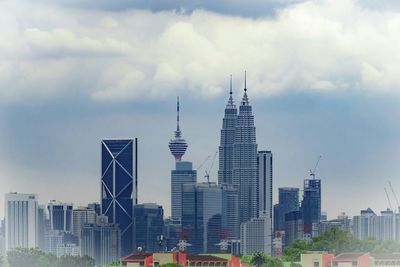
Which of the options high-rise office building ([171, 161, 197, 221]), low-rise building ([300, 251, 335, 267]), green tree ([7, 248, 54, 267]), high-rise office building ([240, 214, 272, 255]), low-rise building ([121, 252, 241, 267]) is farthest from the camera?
high-rise office building ([171, 161, 197, 221])

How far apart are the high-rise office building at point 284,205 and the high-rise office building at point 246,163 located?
1.25 meters

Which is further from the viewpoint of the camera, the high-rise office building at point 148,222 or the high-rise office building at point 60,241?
the high-rise office building at point 148,222

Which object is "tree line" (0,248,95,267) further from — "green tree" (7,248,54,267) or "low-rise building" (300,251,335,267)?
"low-rise building" (300,251,335,267)

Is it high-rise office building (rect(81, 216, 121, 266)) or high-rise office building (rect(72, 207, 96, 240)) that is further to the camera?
high-rise office building (rect(72, 207, 96, 240))

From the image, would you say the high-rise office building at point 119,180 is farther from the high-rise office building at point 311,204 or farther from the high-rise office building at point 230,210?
the high-rise office building at point 311,204

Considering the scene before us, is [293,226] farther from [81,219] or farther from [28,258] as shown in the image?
[28,258]

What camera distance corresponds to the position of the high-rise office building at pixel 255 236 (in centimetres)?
6494

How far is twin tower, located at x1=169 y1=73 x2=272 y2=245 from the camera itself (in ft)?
233

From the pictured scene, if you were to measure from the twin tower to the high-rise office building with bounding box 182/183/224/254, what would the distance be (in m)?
1.20

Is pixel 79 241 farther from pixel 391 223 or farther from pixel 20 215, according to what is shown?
pixel 391 223

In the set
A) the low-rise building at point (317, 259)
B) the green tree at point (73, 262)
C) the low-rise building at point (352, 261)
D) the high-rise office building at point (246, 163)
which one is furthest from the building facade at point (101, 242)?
the low-rise building at point (352, 261)

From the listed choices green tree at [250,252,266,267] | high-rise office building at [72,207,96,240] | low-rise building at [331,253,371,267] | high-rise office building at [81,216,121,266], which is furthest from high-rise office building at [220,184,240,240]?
low-rise building at [331,253,371,267]

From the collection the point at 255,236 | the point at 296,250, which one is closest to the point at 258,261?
the point at 296,250

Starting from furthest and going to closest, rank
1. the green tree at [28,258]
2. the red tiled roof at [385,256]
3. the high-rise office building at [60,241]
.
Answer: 1. the high-rise office building at [60,241]
2. the green tree at [28,258]
3. the red tiled roof at [385,256]
